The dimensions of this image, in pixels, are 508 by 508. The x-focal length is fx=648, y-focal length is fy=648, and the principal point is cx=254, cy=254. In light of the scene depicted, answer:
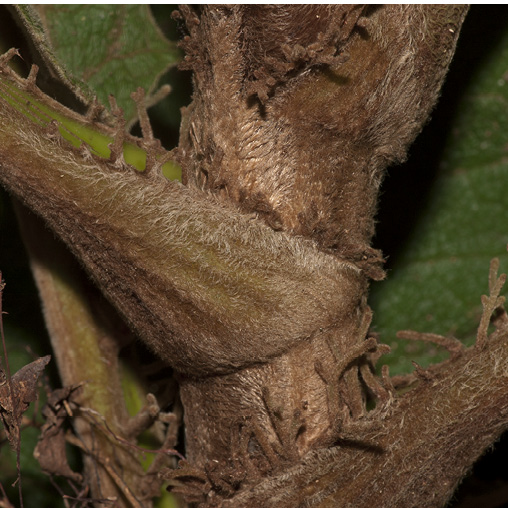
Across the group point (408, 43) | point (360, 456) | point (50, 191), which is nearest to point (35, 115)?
point (50, 191)

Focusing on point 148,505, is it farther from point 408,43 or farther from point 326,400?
point 408,43

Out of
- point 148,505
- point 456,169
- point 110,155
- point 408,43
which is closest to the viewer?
point 408,43

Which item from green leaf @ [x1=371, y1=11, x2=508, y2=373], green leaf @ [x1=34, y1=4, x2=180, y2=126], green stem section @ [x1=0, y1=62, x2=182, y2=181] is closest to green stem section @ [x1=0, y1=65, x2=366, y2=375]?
green stem section @ [x1=0, y1=62, x2=182, y2=181]

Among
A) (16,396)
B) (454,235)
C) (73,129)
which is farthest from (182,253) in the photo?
(454,235)

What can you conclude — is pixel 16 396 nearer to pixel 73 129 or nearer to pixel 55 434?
pixel 55 434

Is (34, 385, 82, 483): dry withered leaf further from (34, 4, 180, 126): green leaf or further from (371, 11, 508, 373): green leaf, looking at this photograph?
(371, 11, 508, 373): green leaf

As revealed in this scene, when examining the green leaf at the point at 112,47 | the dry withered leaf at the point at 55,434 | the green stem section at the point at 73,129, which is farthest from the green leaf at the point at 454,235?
the dry withered leaf at the point at 55,434

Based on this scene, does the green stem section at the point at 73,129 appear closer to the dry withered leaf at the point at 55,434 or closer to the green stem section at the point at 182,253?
the green stem section at the point at 182,253

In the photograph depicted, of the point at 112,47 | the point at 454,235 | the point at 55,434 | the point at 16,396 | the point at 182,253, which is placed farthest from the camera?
the point at 454,235
